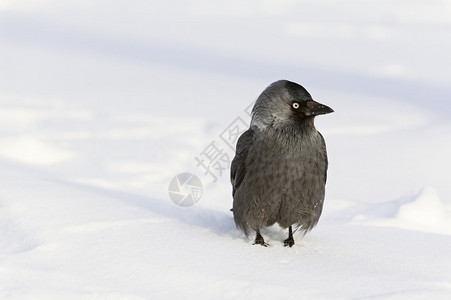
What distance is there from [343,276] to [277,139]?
107 cm

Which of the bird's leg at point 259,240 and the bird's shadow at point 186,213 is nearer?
the bird's leg at point 259,240

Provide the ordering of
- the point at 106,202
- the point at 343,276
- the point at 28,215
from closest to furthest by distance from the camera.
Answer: the point at 343,276
the point at 28,215
the point at 106,202

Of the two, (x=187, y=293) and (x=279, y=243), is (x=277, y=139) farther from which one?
(x=187, y=293)

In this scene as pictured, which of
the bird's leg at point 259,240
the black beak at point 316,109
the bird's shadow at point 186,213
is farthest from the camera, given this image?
the bird's shadow at point 186,213

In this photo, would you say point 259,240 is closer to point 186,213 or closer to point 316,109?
point 186,213

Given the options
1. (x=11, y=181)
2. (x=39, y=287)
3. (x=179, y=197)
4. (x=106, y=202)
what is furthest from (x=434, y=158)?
(x=39, y=287)

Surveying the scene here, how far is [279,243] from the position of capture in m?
5.25

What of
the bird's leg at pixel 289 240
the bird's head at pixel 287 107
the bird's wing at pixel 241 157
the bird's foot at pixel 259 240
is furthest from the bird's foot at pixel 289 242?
the bird's head at pixel 287 107

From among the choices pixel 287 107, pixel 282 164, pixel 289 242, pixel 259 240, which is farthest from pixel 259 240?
pixel 287 107

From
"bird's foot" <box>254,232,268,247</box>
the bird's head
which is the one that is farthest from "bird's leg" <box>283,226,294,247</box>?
the bird's head

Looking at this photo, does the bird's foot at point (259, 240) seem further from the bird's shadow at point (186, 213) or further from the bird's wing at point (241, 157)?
the bird's wing at point (241, 157)

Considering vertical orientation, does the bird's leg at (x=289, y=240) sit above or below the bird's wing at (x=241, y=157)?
below

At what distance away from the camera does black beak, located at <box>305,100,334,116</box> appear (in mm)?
4926

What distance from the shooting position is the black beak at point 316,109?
4926 mm
